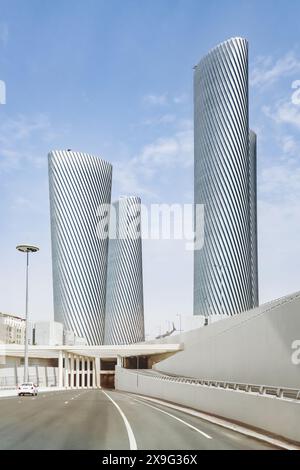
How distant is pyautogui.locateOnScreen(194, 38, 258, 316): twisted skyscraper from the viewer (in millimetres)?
183250

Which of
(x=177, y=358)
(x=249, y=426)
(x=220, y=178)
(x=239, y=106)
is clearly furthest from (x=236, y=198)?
(x=249, y=426)

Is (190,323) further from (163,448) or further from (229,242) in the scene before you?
(163,448)

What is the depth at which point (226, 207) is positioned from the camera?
185m

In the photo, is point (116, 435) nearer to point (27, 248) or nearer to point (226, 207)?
point (27, 248)

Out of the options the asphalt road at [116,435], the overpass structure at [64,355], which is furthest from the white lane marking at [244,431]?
the overpass structure at [64,355]

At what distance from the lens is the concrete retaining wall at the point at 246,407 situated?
17.5 meters

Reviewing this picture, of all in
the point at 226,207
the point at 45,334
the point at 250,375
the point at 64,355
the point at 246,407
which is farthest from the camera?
the point at 45,334

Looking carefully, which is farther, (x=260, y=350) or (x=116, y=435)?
(x=260, y=350)

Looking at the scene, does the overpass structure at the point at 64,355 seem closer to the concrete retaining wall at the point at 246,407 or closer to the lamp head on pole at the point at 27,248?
the lamp head on pole at the point at 27,248

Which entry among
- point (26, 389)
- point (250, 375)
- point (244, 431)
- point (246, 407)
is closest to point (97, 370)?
point (26, 389)

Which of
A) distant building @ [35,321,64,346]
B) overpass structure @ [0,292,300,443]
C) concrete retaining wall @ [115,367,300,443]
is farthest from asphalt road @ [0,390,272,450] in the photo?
distant building @ [35,321,64,346]

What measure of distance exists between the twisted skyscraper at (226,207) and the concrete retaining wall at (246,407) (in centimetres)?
14172

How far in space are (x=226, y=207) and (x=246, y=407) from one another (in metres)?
164
